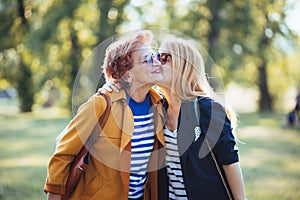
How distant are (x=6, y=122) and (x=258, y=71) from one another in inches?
268

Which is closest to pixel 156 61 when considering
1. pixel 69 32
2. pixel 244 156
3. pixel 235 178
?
pixel 235 178

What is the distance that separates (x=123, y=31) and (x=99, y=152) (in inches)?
293

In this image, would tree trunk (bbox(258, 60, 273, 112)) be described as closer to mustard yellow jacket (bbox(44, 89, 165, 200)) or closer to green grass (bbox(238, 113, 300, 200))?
green grass (bbox(238, 113, 300, 200))

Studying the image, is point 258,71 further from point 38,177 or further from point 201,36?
point 38,177

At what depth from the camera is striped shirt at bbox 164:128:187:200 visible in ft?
5.08

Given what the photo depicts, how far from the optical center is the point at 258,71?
12023mm

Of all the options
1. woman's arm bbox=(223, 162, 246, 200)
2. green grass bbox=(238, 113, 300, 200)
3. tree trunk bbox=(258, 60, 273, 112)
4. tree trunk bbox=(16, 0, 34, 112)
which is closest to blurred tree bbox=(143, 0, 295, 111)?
tree trunk bbox=(258, 60, 273, 112)

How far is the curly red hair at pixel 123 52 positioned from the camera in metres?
1.54

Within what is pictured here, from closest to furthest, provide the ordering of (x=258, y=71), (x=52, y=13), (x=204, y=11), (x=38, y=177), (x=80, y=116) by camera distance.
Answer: (x=80, y=116)
(x=38, y=177)
(x=52, y=13)
(x=204, y=11)
(x=258, y=71)

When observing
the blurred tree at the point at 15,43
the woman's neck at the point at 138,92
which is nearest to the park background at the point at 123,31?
the blurred tree at the point at 15,43

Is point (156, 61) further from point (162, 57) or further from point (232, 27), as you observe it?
point (232, 27)

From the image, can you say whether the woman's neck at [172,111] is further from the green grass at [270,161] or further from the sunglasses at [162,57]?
the green grass at [270,161]

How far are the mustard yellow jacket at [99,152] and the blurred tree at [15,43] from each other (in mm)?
7086

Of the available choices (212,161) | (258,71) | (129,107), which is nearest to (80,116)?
(129,107)
